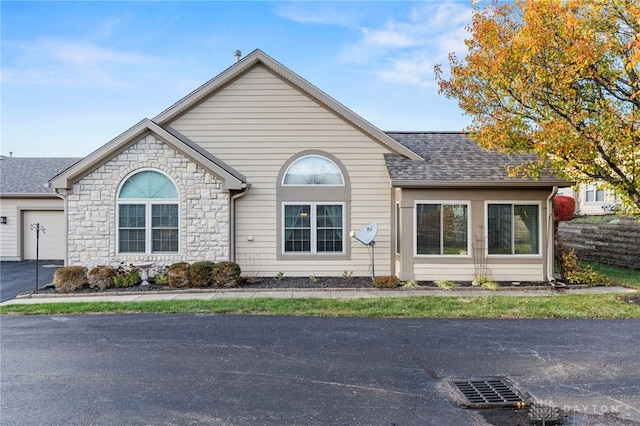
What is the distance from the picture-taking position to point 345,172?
12.9 meters

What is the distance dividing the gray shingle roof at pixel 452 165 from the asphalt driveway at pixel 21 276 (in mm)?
10732

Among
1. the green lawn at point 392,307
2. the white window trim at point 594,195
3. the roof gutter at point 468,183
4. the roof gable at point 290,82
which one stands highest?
the roof gable at point 290,82

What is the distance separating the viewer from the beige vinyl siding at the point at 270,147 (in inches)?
506

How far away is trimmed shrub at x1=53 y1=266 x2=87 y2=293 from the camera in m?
11.1

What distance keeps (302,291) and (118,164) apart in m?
6.36

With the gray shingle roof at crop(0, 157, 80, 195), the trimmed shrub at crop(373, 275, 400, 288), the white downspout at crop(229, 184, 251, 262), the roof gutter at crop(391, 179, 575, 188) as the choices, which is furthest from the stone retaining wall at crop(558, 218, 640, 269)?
the gray shingle roof at crop(0, 157, 80, 195)

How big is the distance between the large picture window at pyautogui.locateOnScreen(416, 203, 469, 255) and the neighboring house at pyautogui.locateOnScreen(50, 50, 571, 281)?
29 mm

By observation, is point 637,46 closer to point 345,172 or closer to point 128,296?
point 345,172

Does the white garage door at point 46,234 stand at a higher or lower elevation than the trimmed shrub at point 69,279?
higher

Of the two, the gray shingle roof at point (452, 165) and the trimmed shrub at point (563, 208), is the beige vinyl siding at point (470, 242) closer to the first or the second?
the gray shingle roof at point (452, 165)

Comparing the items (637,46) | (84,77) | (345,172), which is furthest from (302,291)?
(84,77)

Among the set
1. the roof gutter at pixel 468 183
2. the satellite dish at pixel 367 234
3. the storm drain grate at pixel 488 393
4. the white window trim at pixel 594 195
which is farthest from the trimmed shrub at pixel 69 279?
the white window trim at pixel 594 195

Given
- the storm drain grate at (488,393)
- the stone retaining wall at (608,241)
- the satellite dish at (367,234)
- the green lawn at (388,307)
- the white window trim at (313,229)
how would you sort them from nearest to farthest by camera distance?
1. the storm drain grate at (488,393)
2. the green lawn at (388,307)
3. the satellite dish at (367,234)
4. the white window trim at (313,229)
5. the stone retaining wall at (608,241)

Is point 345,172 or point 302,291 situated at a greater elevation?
point 345,172
